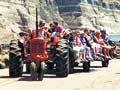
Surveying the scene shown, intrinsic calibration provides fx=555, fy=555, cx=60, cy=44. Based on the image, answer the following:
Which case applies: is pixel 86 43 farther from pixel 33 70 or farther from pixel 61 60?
pixel 33 70

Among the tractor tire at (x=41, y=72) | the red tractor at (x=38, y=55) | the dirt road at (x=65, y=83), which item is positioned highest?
the red tractor at (x=38, y=55)

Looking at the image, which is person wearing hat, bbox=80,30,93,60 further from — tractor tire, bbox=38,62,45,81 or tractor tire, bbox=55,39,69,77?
tractor tire, bbox=38,62,45,81

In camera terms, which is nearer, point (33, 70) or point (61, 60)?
point (33, 70)

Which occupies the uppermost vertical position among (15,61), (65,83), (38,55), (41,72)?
(38,55)

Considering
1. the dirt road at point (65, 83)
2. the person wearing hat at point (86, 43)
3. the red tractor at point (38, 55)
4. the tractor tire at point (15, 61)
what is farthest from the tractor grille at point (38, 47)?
the person wearing hat at point (86, 43)

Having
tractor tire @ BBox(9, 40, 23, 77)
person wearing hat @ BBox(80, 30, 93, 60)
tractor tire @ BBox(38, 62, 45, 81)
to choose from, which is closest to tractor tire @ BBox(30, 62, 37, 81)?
tractor tire @ BBox(38, 62, 45, 81)

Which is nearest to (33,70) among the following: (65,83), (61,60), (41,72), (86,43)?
(41,72)

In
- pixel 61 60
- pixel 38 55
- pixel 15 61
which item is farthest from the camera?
pixel 61 60

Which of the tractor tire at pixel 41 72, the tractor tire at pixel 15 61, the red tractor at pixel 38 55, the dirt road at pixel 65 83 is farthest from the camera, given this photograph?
the tractor tire at pixel 15 61

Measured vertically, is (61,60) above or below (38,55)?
below

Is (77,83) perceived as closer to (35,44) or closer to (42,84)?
(42,84)

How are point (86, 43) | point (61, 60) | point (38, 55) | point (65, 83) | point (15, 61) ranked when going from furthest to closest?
point (86, 43), point (61, 60), point (15, 61), point (38, 55), point (65, 83)

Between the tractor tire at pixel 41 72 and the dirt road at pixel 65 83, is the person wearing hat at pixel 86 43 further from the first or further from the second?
the tractor tire at pixel 41 72

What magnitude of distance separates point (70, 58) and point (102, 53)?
12.2ft
